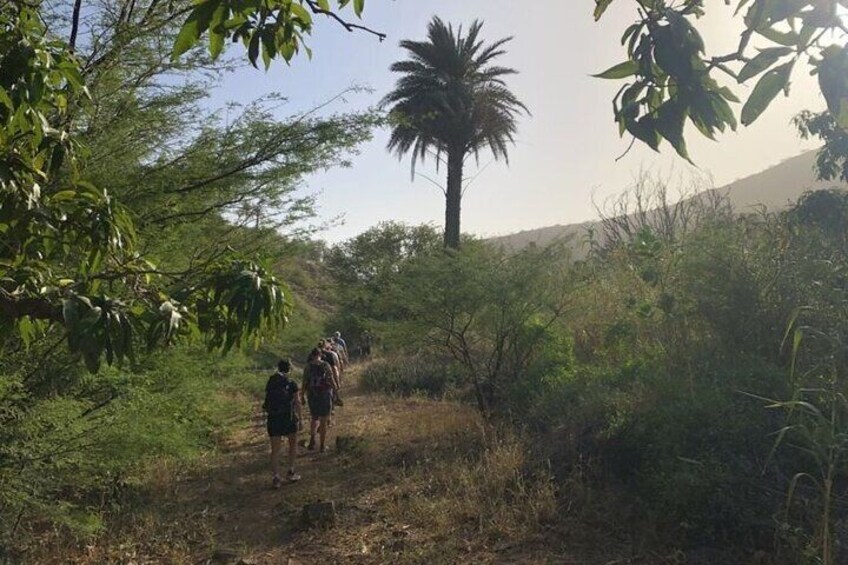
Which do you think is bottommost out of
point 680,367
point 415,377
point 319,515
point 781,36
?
point 319,515

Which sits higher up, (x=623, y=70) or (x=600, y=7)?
(x=600, y=7)

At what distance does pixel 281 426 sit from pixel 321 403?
1.27 m

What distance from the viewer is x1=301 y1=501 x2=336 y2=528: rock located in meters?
6.83

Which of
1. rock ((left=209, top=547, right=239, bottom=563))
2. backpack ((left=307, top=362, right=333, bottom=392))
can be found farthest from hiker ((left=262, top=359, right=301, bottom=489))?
rock ((left=209, top=547, right=239, bottom=563))

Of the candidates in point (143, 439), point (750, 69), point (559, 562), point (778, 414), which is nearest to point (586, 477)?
point (559, 562)

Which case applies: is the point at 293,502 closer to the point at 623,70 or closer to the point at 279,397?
the point at 279,397

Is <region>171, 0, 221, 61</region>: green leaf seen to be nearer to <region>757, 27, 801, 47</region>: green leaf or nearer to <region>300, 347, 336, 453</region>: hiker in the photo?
<region>757, 27, 801, 47</region>: green leaf

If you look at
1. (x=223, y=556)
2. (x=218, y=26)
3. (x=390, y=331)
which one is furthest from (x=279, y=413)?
(x=218, y=26)

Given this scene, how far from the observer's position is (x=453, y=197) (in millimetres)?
21500

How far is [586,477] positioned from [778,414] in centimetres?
194

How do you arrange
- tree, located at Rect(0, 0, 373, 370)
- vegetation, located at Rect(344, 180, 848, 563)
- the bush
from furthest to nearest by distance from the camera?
the bush
vegetation, located at Rect(344, 180, 848, 563)
tree, located at Rect(0, 0, 373, 370)

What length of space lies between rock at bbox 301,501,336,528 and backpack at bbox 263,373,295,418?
166 centimetres

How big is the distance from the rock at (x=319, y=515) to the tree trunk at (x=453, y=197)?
48.4ft

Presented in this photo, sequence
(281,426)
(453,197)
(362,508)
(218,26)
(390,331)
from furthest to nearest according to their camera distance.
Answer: (453,197)
(390,331)
(281,426)
(362,508)
(218,26)
